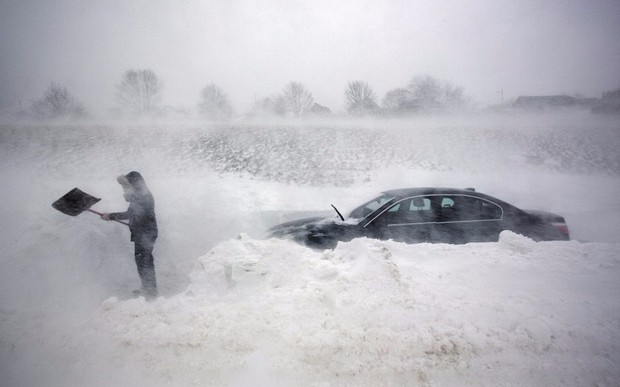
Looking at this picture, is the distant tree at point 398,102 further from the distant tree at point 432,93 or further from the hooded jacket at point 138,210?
the hooded jacket at point 138,210

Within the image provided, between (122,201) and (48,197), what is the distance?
1494 mm

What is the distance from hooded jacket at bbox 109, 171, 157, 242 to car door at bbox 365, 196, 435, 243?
3154mm

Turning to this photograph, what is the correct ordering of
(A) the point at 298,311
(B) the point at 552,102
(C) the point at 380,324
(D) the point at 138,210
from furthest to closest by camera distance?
(B) the point at 552,102, (D) the point at 138,210, (A) the point at 298,311, (C) the point at 380,324

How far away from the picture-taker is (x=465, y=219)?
157 inches

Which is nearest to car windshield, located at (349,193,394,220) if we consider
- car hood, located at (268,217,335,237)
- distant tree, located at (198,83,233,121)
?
car hood, located at (268,217,335,237)

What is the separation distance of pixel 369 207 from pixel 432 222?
3.29 feet

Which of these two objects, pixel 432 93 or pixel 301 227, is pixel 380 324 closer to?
pixel 301 227

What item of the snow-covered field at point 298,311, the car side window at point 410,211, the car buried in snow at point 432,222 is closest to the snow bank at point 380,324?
the snow-covered field at point 298,311

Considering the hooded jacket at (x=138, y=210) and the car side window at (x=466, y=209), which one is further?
the car side window at (x=466, y=209)

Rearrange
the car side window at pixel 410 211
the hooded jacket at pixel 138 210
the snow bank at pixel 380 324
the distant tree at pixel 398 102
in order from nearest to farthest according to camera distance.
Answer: the snow bank at pixel 380 324 < the hooded jacket at pixel 138 210 < the car side window at pixel 410 211 < the distant tree at pixel 398 102

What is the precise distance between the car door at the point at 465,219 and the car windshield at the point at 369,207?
789mm

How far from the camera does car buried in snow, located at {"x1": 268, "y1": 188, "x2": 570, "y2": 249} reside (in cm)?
382

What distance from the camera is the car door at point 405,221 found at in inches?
150

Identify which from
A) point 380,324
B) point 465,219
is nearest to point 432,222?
point 465,219
